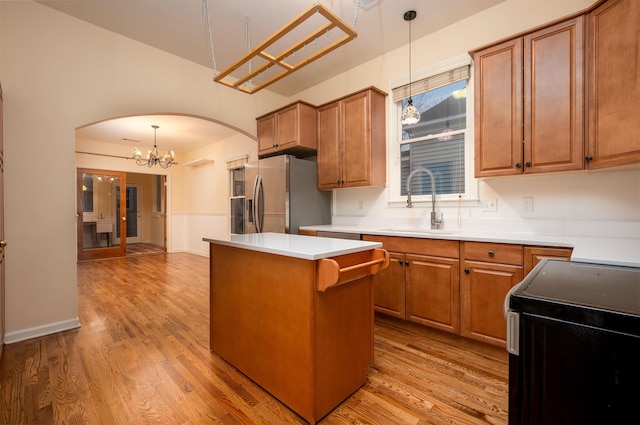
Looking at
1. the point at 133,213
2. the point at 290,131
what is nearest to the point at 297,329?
the point at 290,131

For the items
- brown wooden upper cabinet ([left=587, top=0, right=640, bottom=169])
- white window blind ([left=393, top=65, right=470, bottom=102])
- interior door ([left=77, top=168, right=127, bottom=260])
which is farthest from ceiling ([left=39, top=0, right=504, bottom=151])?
interior door ([left=77, top=168, right=127, bottom=260])

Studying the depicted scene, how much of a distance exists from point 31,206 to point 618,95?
451cm

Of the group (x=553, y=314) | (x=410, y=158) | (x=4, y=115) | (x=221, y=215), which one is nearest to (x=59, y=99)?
(x=4, y=115)

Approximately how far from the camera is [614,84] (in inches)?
69.7

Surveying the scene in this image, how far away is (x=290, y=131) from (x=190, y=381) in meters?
2.90

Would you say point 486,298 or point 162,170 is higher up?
point 162,170

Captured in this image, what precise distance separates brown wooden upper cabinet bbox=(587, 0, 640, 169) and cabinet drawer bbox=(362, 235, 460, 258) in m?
1.06

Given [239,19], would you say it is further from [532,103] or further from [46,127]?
[532,103]

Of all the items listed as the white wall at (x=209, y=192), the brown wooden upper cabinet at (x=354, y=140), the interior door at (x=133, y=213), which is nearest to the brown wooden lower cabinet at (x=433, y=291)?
the brown wooden upper cabinet at (x=354, y=140)

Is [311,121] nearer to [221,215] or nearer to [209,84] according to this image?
[209,84]

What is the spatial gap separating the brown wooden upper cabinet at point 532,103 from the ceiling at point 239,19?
30.1 inches

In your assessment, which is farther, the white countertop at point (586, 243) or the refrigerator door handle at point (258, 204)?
the refrigerator door handle at point (258, 204)

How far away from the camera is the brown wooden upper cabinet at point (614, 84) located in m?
1.67

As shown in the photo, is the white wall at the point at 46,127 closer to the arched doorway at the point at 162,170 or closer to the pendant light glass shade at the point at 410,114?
the arched doorway at the point at 162,170
